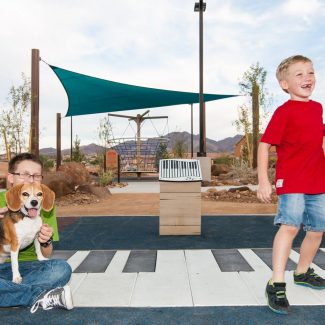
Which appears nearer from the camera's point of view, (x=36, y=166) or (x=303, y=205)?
(x=36, y=166)

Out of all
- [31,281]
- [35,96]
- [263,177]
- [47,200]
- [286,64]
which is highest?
[35,96]

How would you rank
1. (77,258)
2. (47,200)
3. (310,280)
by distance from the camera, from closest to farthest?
(47,200)
(310,280)
(77,258)

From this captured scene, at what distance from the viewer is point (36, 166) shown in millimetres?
2934

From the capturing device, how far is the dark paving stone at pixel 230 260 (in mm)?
4258

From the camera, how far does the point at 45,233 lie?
113 inches

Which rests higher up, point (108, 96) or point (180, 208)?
point (108, 96)

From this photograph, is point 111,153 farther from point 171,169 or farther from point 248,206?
point 171,169

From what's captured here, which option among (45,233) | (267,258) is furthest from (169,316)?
(267,258)

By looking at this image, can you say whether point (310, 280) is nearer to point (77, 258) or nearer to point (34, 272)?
point (34, 272)

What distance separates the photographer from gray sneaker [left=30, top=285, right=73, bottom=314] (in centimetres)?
296

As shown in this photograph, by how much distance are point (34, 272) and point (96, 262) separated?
1.58 m

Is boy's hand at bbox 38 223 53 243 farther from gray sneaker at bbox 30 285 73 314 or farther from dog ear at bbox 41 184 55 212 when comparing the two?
gray sneaker at bbox 30 285 73 314

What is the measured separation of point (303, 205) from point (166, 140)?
57.6ft

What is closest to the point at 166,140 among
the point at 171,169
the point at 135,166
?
the point at 135,166
